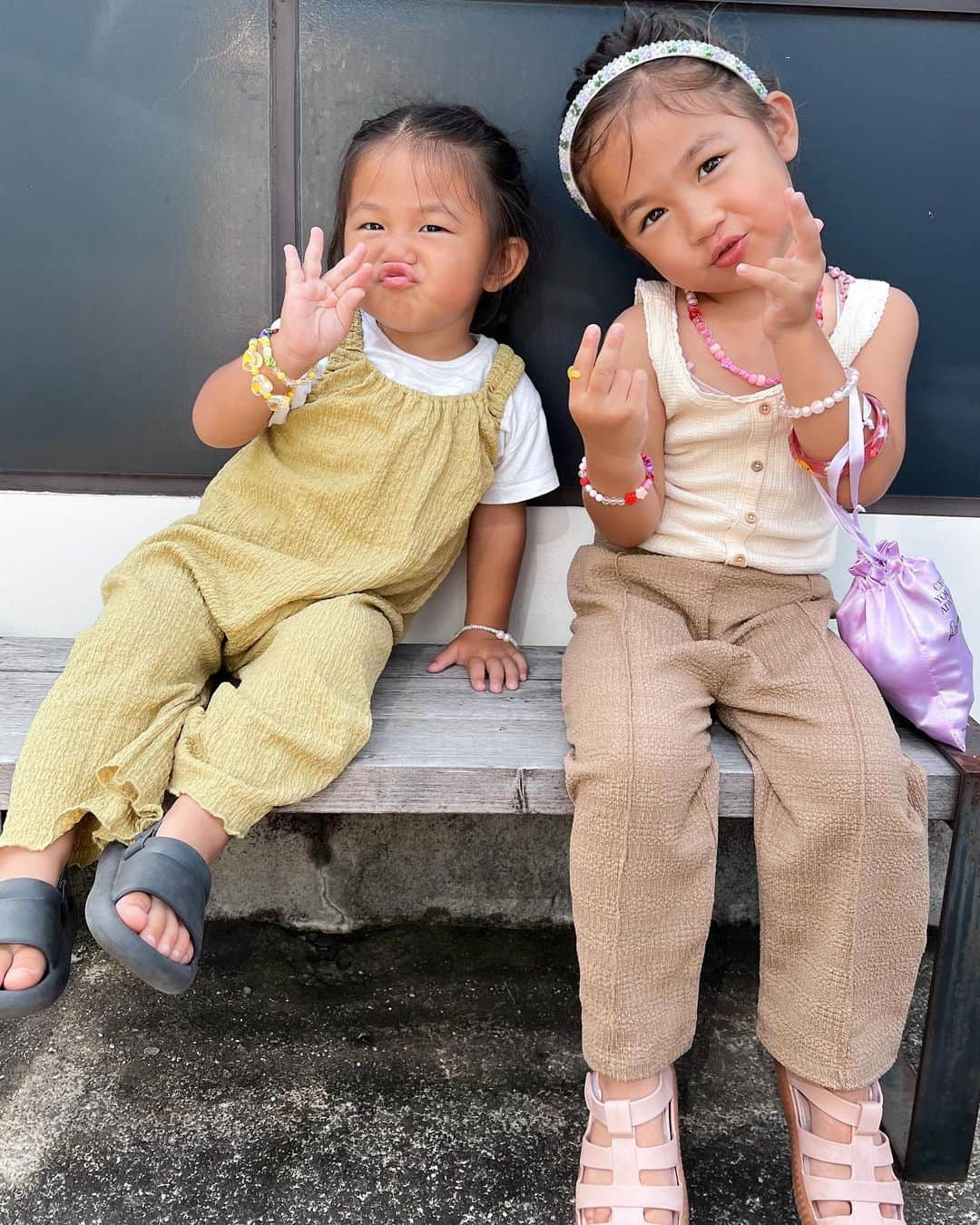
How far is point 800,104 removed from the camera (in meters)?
1.88

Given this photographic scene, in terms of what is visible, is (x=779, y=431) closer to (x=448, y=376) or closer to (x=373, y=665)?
(x=448, y=376)

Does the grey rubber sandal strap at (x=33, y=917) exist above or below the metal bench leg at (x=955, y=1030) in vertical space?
above

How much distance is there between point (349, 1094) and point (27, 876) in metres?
0.64


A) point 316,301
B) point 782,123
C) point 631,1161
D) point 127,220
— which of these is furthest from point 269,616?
point 782,123

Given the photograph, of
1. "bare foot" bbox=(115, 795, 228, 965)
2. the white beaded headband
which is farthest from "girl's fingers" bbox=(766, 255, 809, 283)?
"bare foot" bbox=(115, 795, 228, 965)

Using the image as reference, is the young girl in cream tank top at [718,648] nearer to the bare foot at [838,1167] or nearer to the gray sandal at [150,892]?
the bare foot at [838,1167]

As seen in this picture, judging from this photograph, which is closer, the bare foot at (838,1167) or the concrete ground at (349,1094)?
the bare foot at (838,1167)

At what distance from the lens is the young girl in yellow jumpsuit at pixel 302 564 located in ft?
4.30

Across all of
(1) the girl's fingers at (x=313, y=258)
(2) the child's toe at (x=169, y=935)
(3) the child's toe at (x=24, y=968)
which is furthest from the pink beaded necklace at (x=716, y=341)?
(3) the child's toe at (x=24, y=968)

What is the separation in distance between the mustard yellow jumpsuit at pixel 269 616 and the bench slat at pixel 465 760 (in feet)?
0.19

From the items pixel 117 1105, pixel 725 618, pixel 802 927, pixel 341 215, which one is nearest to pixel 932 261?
pixel 725 618

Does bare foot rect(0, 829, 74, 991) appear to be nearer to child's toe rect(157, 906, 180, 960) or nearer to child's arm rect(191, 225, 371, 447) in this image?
child's toe rect(157, 906, 180, 960)

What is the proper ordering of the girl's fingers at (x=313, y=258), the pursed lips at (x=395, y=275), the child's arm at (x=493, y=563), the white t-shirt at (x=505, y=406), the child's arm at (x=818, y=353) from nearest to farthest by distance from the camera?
the child's arm at (x=818, y=353) < the girl's fingers at (x=313, y=258) < the pursed lips at (x=395, y=275) < the white t-shirt at (x=505, y=406) < the child's arm at (x=493, y=563)

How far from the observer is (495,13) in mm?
1868
